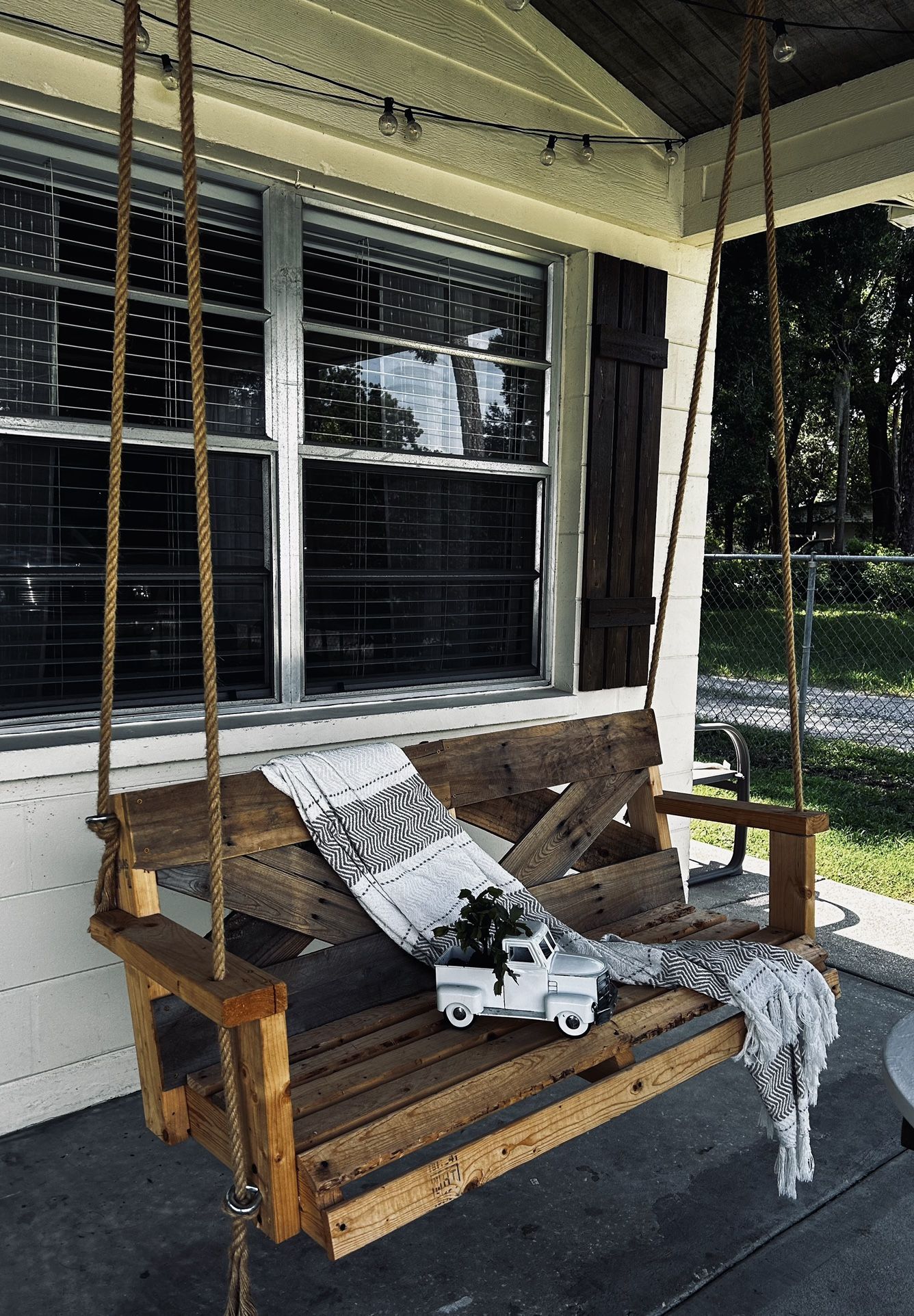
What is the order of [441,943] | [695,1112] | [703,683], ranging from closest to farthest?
[441,943] → [695,1112] → [703,683]

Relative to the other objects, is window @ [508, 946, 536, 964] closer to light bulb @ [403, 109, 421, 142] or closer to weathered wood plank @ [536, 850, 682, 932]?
weathered wood plank @ [536, 850, 682, 932]

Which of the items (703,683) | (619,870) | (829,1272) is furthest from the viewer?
(703,683)

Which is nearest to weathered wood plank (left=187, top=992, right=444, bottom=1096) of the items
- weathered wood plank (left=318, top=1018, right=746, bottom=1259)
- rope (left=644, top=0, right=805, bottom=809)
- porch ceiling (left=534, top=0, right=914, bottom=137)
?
weathered wood plank (left=318, top=1018, right=746, bottom=1259)

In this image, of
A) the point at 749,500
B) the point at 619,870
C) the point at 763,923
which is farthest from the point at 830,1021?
the point at 749,500

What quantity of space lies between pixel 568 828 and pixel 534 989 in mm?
809

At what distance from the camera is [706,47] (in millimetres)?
2953

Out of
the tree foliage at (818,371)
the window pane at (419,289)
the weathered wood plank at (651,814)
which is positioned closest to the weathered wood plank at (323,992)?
the weathered wood plank at (651,814)

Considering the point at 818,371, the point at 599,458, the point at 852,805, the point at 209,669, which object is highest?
the point at 818,371

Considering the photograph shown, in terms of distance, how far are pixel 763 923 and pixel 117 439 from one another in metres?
2.89

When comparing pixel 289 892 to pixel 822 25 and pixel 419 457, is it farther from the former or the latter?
pixel 822 25

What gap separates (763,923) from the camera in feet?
11.9

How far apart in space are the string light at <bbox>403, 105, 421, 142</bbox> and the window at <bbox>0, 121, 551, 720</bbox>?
0.29 metres

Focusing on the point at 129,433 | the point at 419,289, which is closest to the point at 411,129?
the point at 419,289

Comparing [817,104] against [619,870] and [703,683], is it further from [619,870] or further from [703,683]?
[703,683]
